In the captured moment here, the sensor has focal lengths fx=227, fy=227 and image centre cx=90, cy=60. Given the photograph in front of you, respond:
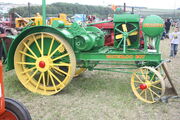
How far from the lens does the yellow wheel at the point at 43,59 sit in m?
3.79

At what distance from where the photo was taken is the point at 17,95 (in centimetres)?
389

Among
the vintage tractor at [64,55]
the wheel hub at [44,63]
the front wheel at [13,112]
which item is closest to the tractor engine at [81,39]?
the vintage tractor at [64,55]

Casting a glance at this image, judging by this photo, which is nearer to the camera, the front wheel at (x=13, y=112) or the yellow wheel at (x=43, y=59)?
the front wheel at (x=13, y=112)

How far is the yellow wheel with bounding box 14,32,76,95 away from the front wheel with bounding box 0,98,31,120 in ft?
5.51

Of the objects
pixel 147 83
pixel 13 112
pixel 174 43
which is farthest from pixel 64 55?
pixel 174 43

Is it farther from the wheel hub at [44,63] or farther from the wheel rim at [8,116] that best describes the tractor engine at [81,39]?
the wheel rim at [8,116]

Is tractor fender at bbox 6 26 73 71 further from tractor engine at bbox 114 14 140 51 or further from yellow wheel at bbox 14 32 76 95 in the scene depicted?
tractor engine at bbox 114 14 140 51

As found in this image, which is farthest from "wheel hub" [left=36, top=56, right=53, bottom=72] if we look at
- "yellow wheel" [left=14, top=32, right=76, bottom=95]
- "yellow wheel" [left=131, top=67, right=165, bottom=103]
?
"yellow wheel" [left=131, top=67, right=165, bottom=103]

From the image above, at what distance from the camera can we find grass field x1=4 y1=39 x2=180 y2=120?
318 centimetres

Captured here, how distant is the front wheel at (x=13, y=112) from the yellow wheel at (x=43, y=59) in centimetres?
168

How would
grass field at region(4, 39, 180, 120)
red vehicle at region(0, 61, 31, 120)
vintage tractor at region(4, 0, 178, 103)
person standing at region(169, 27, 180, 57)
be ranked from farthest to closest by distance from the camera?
person standing at region(169, 27, 180, 57), vintage tractor at region(4, 0, 178, 103), grass field at region(4, 39, 180, 120), red vehicle at region(0, 61, 31, 120)

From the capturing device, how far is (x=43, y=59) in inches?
151

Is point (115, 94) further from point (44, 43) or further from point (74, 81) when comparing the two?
point (44, 43)

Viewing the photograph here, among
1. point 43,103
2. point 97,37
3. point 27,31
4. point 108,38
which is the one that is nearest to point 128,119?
point 43,103
